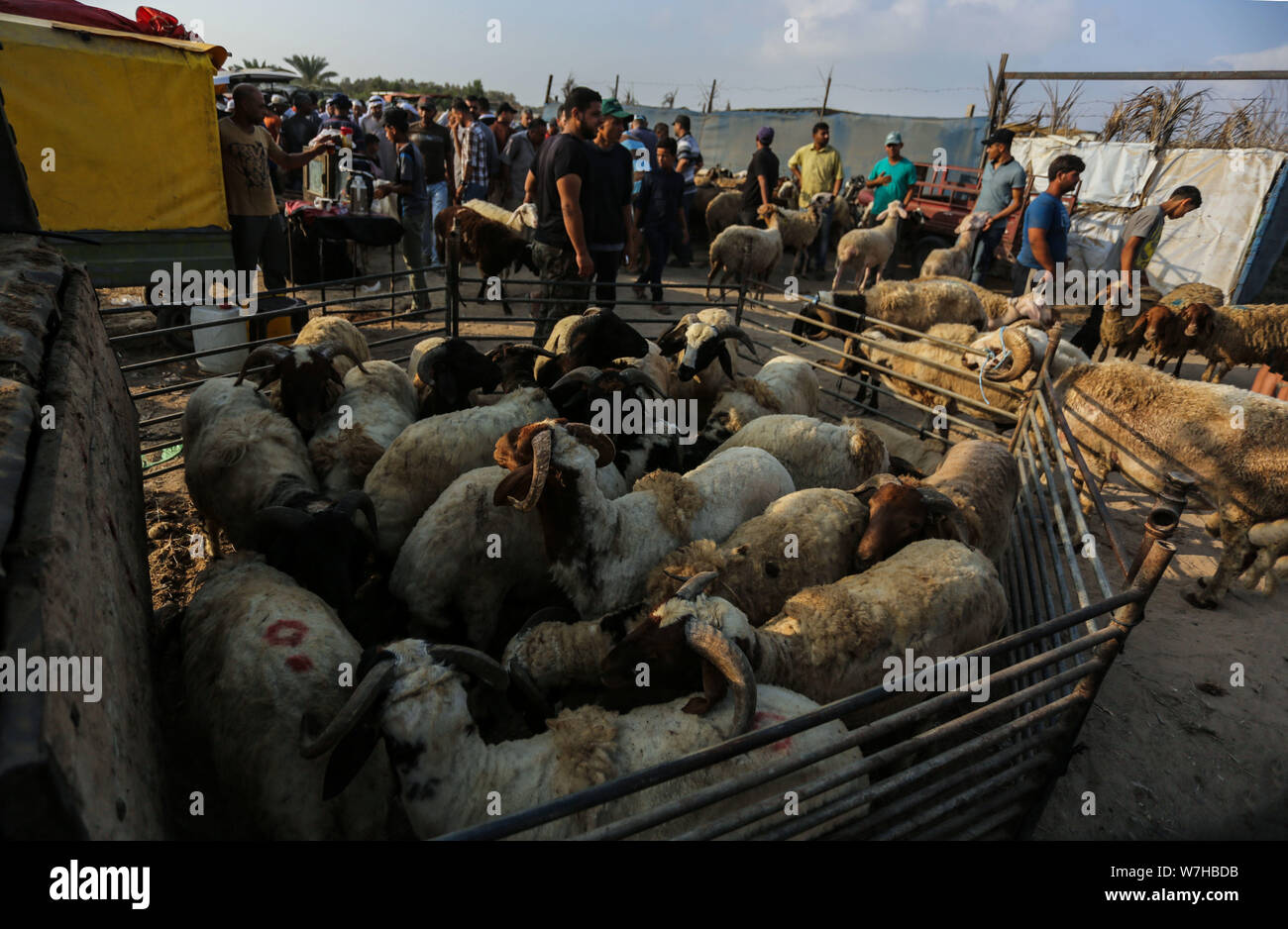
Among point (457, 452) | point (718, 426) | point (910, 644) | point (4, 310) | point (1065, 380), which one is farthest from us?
point (1065, 380)

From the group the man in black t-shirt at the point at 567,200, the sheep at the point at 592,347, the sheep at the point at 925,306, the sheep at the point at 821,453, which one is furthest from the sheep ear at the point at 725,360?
the sheep at the point at 925,306

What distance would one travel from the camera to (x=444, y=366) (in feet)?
16.7

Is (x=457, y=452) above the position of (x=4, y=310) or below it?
below

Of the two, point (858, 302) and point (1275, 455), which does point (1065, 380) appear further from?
point (858, 302)

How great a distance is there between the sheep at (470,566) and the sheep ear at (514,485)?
29 centimetres

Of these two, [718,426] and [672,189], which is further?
[672,189]

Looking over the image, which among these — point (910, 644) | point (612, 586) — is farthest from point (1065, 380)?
point (612, 586)

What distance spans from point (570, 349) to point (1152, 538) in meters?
3.88

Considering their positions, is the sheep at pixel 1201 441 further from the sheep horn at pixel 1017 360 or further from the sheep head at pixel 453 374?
the sheep head at pixel 453 374

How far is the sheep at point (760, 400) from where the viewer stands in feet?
17.5

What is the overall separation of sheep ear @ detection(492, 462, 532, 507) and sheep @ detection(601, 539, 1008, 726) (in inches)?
38.1

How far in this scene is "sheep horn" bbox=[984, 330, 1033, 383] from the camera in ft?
18.5

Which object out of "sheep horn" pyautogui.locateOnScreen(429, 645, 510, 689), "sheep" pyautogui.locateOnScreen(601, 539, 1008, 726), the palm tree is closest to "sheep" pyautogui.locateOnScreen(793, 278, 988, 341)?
"sheep" pyautogui.locateOnScreen(601, 539, 1008, 726)

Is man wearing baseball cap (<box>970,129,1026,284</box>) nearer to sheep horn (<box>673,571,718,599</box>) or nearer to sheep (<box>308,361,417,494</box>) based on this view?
sheep (<box>308,361,417,494</box>)
